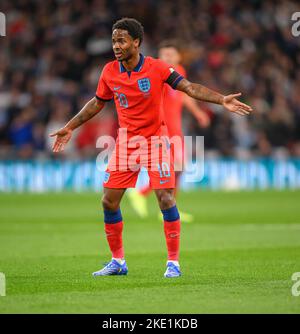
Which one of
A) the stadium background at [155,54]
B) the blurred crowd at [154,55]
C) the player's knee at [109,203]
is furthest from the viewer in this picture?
the blurred crowd at [154,55]

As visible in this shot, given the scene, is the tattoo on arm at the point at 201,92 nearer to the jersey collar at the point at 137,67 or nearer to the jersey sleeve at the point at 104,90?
the jersey collar at the point at 137,67

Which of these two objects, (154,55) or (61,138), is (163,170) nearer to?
(61,138)

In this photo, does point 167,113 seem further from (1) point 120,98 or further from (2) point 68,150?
(2) point 68,150

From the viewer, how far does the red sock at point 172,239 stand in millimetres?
8875

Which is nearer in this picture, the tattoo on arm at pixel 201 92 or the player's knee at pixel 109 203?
the tattoo on arm at pixel 201 92

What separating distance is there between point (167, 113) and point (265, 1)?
13.0 metres

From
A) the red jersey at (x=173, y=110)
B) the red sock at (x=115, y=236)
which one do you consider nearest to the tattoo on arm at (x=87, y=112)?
the red sock at (x=115, y=236)

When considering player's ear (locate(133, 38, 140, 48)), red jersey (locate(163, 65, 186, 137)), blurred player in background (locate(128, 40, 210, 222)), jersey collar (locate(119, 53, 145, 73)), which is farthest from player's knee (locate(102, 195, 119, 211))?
red jersey (locate(163, 65, 186, 137))

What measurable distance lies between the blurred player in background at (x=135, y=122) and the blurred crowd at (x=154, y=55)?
1367cm

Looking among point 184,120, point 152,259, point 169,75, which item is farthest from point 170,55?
point 184,120

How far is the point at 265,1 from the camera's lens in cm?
2650

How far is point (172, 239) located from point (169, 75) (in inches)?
63.0

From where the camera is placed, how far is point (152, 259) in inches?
416
